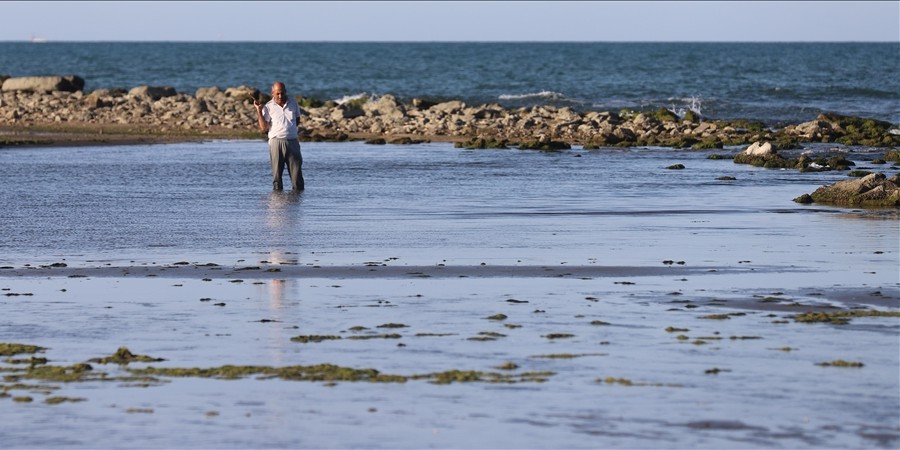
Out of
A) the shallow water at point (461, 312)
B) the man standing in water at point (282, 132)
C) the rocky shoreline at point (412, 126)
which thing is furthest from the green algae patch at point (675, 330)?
the rocky shoreline at point (412, 126)

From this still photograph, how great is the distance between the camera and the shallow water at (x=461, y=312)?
7.56m

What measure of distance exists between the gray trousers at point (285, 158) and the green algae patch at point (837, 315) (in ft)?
37.9

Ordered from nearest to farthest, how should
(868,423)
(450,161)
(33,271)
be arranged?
(868,423) → (33,271) → (450,161)

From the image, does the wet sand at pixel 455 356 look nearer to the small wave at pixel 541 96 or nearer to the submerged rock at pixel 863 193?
the submerged rock at pixel 863 193

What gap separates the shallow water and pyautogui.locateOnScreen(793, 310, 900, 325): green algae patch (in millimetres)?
143

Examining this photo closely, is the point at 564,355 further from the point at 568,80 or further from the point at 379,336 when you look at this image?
the point at 568,80

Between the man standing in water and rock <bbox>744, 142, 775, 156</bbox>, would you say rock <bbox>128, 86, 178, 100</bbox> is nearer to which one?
rock <bbox>744, 142, 775, 156</bbox>

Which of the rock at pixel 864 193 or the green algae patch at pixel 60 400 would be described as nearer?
the green algae patch at pixel 60 400

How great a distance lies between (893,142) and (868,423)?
25.6 meters

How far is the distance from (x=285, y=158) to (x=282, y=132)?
0.39 m

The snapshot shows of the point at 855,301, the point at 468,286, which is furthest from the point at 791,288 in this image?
the point at 468,286

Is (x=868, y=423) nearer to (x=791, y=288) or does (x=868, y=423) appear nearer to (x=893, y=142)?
(x=791, y=288)

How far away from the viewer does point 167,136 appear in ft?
118

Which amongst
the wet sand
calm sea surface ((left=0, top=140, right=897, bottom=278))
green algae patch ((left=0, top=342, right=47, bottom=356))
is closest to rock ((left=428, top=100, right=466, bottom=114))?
calm sea surface ((left=0, top=140, right=897, bottom=278))
